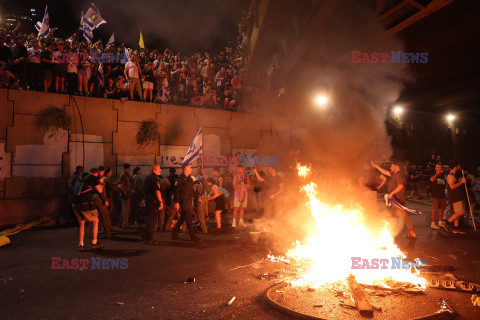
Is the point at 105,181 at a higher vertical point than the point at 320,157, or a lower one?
lower

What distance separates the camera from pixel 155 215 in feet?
26.3

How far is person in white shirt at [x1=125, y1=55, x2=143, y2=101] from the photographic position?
12.5 meters

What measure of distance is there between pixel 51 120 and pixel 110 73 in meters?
3.22

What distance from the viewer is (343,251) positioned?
567 cm

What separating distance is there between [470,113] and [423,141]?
3.64 metres

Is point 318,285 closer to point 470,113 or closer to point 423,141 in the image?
point 423,141

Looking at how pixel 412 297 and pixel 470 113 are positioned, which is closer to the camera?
pixel 412 297

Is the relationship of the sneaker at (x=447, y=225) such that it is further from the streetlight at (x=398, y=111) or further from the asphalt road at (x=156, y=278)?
the streetlight at (x=398, y=111)

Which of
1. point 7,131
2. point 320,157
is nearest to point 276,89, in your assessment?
point 320,157

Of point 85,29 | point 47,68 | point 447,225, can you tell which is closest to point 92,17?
point 85,29

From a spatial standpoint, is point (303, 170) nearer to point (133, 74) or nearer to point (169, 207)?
point (169, 207)
